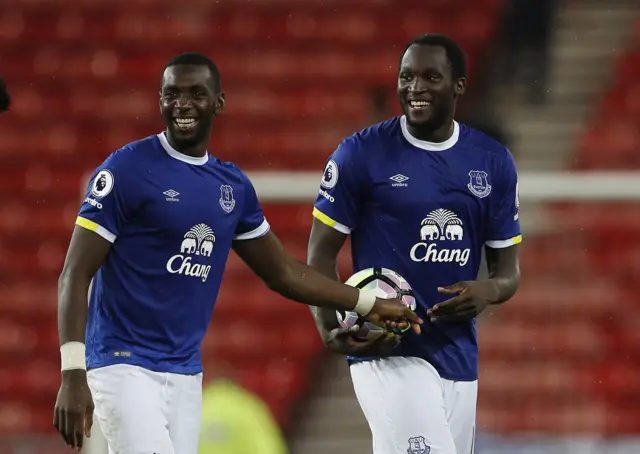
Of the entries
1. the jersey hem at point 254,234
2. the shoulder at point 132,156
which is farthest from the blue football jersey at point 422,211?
the shoulder at point 132,156

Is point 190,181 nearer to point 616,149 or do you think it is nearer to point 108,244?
point 108,244

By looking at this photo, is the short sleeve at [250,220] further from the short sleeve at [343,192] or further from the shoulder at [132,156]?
the shoulder at [132,156]

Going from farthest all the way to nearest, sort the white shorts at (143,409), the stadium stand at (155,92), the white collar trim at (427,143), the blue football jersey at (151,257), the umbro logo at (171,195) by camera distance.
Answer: the stadium stand at (155,92) < the white collar trim at (427,143) < the umbro logo at (171,195) < the blue football jersey at (151,257) < the white shorts at (143,409)

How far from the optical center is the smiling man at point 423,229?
4.65 m

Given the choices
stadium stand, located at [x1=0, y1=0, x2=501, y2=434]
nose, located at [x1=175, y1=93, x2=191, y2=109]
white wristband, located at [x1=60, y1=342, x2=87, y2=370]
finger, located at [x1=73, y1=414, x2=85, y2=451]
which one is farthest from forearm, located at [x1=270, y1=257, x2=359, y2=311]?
stadium stand, located at [x1=0, y1=0, x2=501, y2=434]

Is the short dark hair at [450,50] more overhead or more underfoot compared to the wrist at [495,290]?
more overhead

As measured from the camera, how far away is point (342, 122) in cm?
848

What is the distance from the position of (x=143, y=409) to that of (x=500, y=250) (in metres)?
1.55

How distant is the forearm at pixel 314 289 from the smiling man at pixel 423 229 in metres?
0.07

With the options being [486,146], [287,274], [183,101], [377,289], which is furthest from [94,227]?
[486,146]

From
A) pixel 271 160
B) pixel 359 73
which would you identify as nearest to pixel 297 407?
pixel 271 160

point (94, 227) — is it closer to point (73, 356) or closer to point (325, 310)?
point (73, 356)

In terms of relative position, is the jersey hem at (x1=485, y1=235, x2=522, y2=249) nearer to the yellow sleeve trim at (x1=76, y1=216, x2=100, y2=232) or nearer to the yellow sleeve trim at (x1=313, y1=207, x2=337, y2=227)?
the yellow sleeve trim at (x1=313, y1=207, x2=337, y2=227)

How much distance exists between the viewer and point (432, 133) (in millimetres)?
4828
